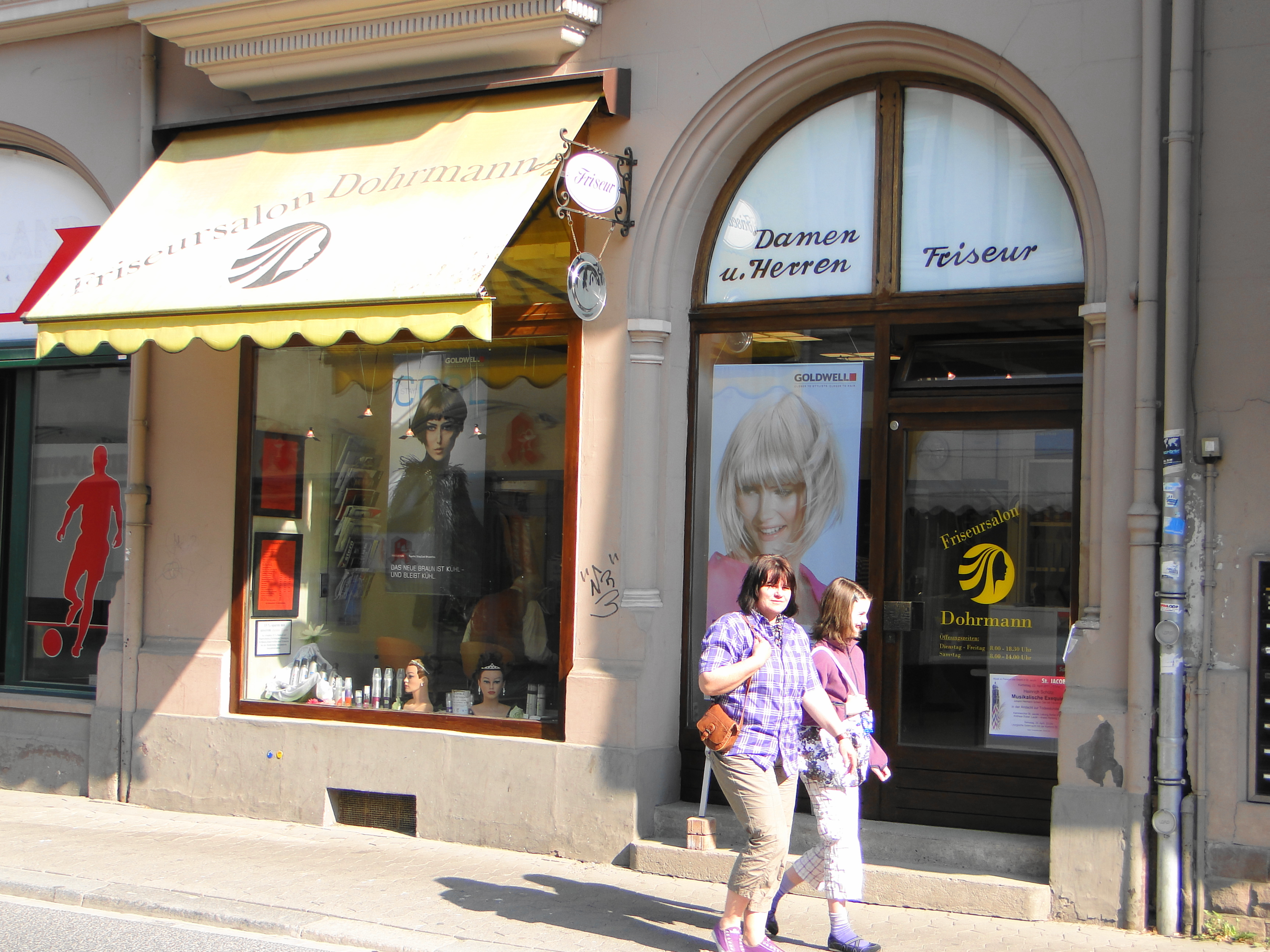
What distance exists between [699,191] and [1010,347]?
86.7 inches

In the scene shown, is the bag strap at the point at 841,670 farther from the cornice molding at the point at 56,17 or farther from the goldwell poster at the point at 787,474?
the cornice molding at the point at 56,17

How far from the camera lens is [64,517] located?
10.6m

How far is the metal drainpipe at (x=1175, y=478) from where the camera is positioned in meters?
6.36

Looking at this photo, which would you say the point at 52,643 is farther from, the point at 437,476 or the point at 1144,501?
the point at 1144,501

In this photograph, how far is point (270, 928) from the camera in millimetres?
6398

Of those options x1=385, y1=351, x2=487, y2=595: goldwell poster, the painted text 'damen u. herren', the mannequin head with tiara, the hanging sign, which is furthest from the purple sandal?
the painted text 'damen u. herren'

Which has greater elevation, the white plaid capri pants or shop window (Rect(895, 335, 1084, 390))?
shop window (Rect(895, 335, 1084, 390))

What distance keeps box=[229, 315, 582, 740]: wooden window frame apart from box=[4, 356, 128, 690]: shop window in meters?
1.40

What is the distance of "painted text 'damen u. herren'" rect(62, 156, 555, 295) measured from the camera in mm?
8156

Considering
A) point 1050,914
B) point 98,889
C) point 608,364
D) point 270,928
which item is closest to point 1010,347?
point 608,364

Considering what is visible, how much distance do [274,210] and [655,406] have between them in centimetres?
286

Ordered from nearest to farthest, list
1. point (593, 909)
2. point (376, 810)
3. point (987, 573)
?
point (593, 909), point (987, 573), point (376, 810)

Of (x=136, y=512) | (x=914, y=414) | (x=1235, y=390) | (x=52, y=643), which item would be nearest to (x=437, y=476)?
(x=136, y=512)

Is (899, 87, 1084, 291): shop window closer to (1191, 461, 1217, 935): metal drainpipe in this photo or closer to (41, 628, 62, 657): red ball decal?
(1191, 461, 1217, 935): metal drainpipe
